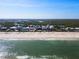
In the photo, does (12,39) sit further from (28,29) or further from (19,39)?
(28,29)

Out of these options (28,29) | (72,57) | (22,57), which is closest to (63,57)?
(72,57)

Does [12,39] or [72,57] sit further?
[12,39]

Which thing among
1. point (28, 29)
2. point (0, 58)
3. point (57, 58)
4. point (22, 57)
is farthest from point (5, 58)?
point (28, 29)

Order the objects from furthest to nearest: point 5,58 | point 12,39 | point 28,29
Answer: point 28,29 < point 12,39 < point 5,58

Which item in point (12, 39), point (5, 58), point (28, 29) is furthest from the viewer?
point (28, 29)

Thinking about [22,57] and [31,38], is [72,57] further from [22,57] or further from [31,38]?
[31,38]

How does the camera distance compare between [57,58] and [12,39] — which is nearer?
[57,58]

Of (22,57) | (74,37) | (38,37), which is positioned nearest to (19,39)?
(38,37)
